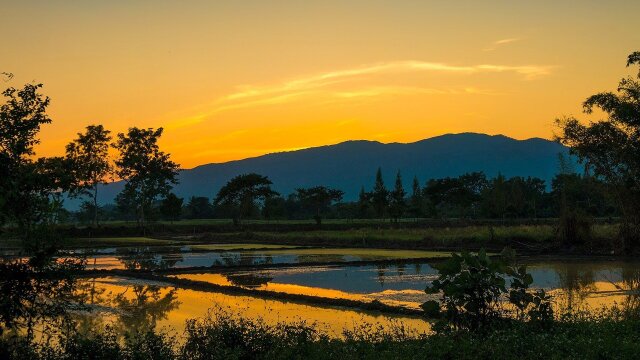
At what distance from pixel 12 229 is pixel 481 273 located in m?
7.80

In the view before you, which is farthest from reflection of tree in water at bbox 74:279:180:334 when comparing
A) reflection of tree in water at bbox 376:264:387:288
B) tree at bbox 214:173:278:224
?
tree at bbox 214:173:278:224

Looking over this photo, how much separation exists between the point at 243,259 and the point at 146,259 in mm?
6688

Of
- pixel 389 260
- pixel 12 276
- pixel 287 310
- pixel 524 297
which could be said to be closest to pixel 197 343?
pixel 12 276

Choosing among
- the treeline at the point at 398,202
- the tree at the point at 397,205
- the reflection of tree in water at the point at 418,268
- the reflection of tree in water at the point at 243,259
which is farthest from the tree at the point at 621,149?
the tree at the point at 397,205

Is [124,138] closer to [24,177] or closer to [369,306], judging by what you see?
[369,306]

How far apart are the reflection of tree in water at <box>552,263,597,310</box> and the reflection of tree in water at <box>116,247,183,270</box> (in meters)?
21.4

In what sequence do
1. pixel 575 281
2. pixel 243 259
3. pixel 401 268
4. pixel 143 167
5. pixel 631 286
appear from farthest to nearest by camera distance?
pixel 143 167
pixel 243 259
pixel 401 268
pixel 575 281
pixel 631 286

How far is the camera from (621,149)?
124 feet

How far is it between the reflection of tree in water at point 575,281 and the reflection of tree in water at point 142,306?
1156cm

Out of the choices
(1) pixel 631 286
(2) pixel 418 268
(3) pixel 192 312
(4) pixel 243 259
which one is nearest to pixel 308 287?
(3) pixel 192 312

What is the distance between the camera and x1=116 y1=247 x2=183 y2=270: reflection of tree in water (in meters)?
36.8

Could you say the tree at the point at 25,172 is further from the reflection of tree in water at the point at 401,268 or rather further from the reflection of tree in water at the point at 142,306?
the reflection of tree in water at the point at 401,268

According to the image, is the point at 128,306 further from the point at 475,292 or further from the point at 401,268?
the point at 401,268

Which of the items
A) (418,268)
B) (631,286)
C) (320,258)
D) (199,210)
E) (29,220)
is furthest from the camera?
(199,210)
